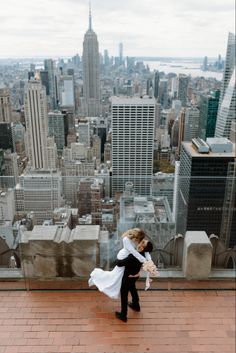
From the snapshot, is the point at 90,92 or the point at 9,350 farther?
the point at 90,92

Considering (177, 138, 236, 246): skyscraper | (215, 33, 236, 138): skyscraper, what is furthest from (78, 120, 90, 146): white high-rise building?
(177, 138, 236, 246): skyscraper

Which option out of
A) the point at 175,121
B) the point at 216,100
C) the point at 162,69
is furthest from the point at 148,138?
the point at 162,69

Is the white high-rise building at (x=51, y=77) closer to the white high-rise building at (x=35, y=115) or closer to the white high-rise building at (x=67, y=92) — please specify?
the white high-rise building at (x=67, y=92)

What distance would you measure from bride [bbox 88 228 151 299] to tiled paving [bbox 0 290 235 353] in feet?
1.10

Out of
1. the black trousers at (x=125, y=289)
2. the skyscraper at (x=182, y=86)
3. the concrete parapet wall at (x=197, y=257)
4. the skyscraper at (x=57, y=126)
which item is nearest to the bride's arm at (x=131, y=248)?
the black trousers at (x=125, y=289)

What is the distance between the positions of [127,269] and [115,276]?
16 cm

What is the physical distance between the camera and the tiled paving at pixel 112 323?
9.75 ft

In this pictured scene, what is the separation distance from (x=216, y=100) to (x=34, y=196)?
172ft

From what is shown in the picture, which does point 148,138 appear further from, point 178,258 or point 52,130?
point 178,258

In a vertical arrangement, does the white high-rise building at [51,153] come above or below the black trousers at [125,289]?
below

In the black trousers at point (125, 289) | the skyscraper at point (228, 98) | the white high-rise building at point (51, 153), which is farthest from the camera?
the skyscraper at point (228, 98)

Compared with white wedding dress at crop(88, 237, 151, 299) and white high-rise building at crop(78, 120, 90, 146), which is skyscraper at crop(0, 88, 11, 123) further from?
white wedding dress at crop(88, 237, 151, 299)

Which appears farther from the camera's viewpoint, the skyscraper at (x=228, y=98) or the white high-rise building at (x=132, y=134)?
the skyscraper at (x=228, y=98)

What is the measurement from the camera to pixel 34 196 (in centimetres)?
419
